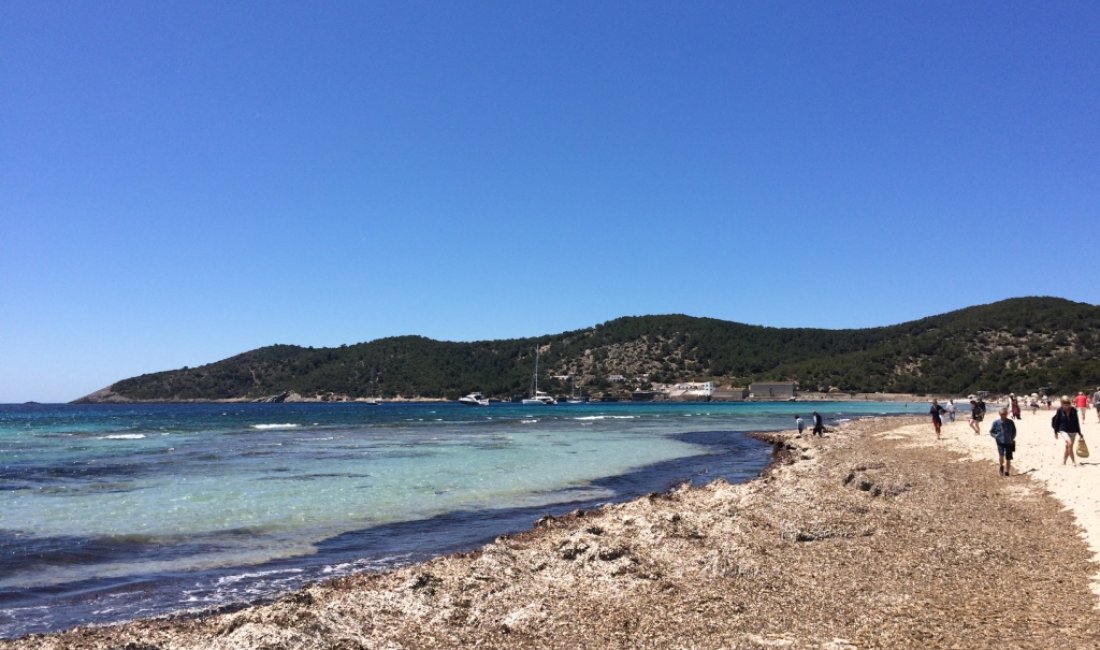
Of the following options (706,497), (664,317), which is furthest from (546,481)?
(664,317)

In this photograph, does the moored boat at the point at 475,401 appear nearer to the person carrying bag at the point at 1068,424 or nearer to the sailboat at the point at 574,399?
the sailboat at the point at 574,399

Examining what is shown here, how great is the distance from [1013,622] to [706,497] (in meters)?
8.33

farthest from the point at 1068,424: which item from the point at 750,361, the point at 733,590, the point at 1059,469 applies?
the point at 750,361

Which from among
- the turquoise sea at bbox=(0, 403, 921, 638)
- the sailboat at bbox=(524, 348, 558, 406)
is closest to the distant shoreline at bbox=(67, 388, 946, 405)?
the sailboat at bbox=(524, 348, 558, 406)

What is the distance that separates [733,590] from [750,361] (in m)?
163

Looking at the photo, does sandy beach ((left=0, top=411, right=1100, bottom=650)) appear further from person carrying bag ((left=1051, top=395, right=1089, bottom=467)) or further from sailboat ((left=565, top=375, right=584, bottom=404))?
sailboat ((left=565, top=375, right=584, bottom=404))

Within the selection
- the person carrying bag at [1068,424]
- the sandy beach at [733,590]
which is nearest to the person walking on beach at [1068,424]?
the person carrying bag at [1068,424]

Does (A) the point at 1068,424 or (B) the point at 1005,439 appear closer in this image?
(A) the point at 1068,424

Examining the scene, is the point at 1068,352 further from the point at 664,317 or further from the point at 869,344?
the point at 664,317

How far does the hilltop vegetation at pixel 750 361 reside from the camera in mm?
110500

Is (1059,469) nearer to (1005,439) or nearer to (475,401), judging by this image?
(1005,439)

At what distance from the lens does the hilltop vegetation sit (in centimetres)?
11050

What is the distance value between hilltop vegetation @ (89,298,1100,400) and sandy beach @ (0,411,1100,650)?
94161mm

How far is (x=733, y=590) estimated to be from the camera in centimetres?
780
